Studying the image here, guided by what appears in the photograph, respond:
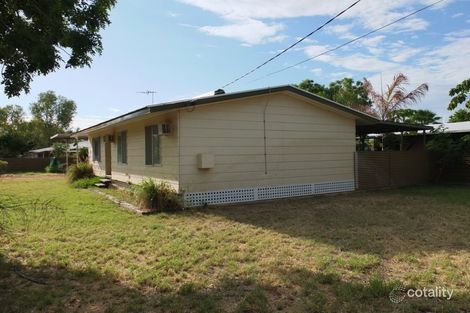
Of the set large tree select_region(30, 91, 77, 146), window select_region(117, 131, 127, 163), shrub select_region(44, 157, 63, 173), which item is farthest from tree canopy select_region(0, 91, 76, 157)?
window select_region(117, 131, 127, 163)

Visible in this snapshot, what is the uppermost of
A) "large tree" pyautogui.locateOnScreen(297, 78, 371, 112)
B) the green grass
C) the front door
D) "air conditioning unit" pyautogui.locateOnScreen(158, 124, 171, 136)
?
"large tree" pyautogui.locateOnScreen(297, 78, 371, 112)

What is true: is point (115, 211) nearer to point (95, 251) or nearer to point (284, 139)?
point (95, 251)

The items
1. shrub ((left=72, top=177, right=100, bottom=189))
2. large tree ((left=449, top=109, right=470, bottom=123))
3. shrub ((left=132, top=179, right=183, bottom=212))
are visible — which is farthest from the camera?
large tree ((left=449, top=109, right=470, bottom=123))

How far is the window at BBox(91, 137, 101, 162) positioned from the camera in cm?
1787

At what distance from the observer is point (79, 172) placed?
17.6 meters

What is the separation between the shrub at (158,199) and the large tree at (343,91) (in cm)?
2022

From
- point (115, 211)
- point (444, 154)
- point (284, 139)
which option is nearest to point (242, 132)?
point (284, 139)

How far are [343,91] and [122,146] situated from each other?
783 inches

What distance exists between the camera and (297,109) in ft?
37.2

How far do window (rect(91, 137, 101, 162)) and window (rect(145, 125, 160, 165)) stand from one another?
738 centimetres

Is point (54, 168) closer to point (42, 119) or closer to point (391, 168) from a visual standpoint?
point (391, 168)

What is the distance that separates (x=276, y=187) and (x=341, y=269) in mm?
6193

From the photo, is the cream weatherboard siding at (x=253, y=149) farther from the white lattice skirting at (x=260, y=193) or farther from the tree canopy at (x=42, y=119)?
the tree canopy at (x=42, y=119)

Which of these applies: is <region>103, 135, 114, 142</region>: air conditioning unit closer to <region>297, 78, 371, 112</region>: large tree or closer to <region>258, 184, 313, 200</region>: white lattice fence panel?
<region>258, 184, 313, 200</region>: white lattice fence panel
